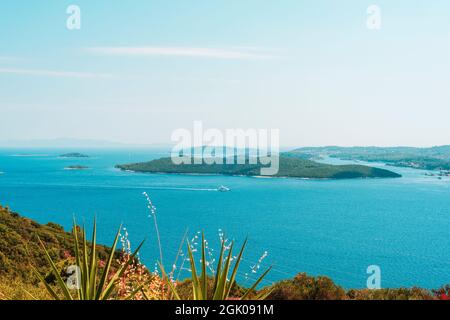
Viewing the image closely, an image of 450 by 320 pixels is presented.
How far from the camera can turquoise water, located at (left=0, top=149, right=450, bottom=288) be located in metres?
28.9

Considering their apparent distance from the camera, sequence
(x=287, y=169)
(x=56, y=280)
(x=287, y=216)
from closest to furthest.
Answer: (x=56, y=280) → (x=287, y=216) → (x=287, y=169)

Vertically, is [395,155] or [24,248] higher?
[24,248]

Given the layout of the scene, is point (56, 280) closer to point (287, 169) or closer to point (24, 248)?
point (24, 248)

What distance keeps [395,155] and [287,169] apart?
1904 inches

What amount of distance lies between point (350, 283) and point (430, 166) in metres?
75.2

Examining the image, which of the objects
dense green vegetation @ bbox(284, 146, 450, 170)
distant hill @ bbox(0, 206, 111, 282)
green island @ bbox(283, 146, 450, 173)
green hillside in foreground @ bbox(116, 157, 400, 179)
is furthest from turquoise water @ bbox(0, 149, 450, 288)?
dense green vegetation @ bbox(284, 146, 450, 170)

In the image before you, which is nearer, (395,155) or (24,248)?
(24,248)

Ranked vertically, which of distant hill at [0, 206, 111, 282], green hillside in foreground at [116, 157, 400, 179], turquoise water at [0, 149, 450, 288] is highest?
distant hill at [0, 206, 111, 282]

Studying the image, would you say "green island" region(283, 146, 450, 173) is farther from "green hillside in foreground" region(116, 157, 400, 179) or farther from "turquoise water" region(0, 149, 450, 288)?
"turquoise water" region(0, 149, 450, 288)

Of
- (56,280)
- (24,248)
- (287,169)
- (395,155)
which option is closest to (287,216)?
(24,248)

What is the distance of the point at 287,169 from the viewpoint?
8088 cm

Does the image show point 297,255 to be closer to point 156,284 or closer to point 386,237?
point 386,237

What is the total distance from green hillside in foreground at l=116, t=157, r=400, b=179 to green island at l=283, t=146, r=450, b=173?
60.9 feet
